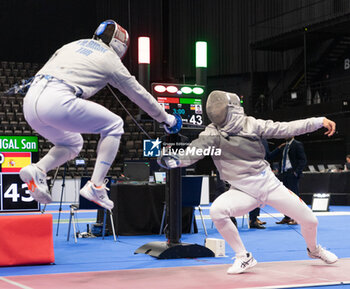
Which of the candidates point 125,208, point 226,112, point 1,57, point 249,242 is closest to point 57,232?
point 125,208

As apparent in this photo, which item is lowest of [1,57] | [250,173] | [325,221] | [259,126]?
[325,221]

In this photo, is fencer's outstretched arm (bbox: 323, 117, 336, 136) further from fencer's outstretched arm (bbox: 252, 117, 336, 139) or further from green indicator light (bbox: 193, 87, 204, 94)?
green indicator light (bbox: 193, 87, 204, 94)

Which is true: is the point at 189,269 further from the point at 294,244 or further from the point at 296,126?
the point at 294,244

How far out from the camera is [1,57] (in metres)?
22.7

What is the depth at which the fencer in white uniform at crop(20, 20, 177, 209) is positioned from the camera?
3873 mm

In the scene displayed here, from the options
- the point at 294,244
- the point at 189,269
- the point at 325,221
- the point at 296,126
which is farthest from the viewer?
the point at 325,221

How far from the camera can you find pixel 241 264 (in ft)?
16.6

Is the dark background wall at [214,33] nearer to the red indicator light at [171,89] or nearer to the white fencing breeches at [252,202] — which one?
the red indicator light at [171,89]

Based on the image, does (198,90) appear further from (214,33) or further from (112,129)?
(214,33)

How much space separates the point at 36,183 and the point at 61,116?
0.52m

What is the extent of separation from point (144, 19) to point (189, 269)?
2006 cm

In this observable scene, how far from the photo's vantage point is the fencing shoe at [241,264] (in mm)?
5035

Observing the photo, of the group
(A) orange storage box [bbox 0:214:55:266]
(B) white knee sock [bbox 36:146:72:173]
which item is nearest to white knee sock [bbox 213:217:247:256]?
(B) white knee sock [bbox 36:146:72:173]

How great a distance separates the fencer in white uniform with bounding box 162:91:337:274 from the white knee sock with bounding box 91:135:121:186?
3.25ft
